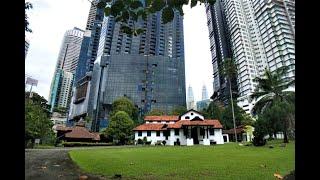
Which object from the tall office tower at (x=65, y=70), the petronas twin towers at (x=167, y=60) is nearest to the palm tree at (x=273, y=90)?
the petronas twin towers at (x=167, y=60)

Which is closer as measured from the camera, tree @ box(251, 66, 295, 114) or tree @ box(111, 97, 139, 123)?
tree @ box(251, 66, 295, 114)

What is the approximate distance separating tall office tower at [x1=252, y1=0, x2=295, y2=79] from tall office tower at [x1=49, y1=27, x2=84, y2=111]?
383 ft

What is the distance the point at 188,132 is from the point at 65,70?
15839 cm

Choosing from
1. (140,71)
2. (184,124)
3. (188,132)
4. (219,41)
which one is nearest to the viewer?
(184,124)

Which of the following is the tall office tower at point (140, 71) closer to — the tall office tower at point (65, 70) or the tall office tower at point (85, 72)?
the tall office tower at point (85, 72)

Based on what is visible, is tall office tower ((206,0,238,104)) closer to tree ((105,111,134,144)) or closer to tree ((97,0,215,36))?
tree ((105,111,134,144))

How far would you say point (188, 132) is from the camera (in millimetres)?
44188

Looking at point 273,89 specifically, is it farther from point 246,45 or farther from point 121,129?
point 246,45

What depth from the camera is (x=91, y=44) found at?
5595 inches

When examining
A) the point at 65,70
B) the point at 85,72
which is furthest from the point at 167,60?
the point at 65,70

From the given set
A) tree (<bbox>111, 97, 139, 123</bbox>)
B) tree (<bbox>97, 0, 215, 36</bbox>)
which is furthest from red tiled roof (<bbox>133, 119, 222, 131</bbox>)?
tree (<bbox>97, 0, 215, 36</bbox>)

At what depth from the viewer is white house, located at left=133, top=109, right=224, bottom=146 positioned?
4406 cm
